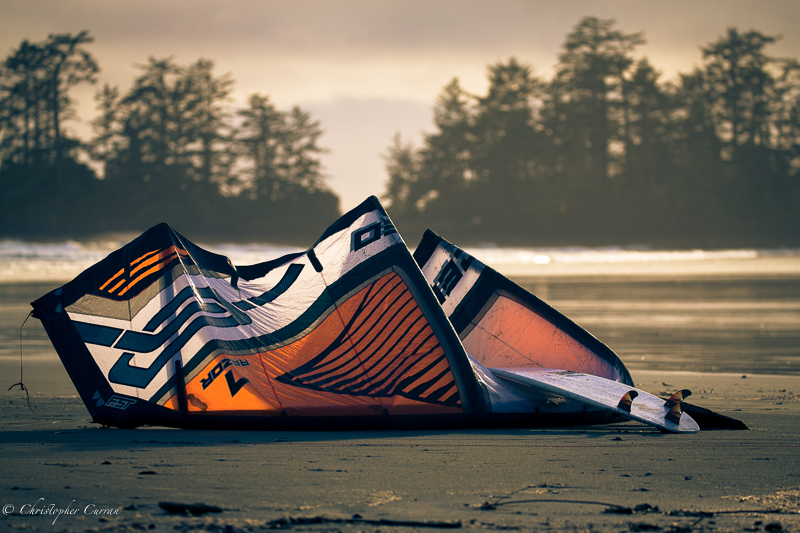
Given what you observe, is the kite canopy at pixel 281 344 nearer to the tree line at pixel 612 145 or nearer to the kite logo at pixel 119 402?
the kite logo at pixel 119 402

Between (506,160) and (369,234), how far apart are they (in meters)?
60.4

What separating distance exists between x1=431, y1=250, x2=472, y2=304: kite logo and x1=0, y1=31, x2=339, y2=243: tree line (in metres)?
50.8

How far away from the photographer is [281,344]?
497 cm

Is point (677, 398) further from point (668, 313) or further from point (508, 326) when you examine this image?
point (668, 313)

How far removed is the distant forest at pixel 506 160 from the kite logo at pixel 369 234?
169ft

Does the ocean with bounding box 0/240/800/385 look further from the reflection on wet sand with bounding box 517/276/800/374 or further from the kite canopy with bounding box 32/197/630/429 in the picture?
the kite canopy with bounding box 32/197/630/429

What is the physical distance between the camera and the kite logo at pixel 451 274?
6062 millimetres

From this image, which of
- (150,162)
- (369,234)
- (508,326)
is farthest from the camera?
(150,162)

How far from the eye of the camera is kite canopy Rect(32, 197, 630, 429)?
477cm

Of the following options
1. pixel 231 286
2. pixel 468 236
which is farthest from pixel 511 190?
pixel 231 286

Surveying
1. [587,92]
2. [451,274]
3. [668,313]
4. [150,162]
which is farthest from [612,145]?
[451,274]

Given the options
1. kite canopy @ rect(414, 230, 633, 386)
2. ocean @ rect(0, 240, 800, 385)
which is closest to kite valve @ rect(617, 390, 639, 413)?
kite canopy @ rect(414, 230, 633, 386)

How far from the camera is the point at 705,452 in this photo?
4.21 metres

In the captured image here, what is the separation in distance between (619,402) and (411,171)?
6253cm
